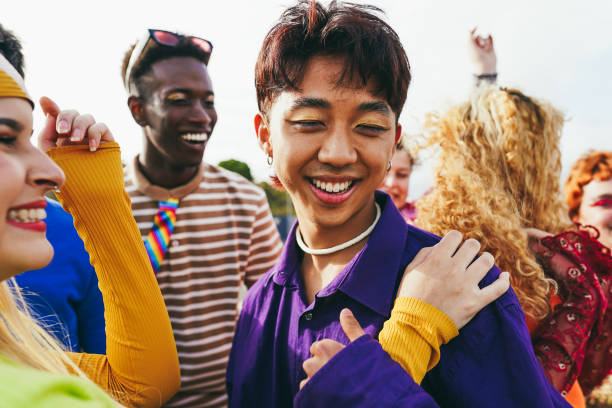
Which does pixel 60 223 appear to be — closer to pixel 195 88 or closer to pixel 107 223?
pixel 107 223

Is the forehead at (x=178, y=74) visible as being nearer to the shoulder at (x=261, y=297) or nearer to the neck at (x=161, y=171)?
the neck at (x=161, y=171)

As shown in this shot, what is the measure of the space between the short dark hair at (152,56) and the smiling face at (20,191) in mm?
1885

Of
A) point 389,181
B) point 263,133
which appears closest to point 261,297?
point 263,133

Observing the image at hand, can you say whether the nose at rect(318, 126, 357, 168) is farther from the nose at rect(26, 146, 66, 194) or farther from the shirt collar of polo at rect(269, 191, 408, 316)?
the nose at rect(26, 146, 66, 194)

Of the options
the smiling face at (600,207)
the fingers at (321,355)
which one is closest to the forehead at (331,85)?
the fingers at (321,355)

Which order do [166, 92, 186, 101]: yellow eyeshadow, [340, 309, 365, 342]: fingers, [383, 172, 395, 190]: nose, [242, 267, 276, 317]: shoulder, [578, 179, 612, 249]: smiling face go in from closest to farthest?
1. [340, 309, 365, 342]: fingers
2. [242, 267, 276, 317]: shoulder
3. [166, 92, 186, 101]: yellow eyeshadow
4. [578, 179, 612, 249]: smiling face
5. [383, 172, 395, 190]: nose

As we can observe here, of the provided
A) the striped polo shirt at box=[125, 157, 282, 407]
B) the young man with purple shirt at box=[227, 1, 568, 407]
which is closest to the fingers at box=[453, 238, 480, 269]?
the young man with purple shirt at box=[227, 1, 568, 407]

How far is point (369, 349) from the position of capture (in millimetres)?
1213

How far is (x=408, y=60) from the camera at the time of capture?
5.51ft

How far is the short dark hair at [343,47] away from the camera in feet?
5.07

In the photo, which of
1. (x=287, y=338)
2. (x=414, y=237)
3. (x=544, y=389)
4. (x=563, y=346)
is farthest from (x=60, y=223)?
(x=563, y=346)

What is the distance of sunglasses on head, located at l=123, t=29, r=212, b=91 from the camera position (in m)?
2.82

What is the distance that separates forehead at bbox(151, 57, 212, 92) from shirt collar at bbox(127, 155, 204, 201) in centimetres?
52

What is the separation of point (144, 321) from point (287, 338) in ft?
1.63
